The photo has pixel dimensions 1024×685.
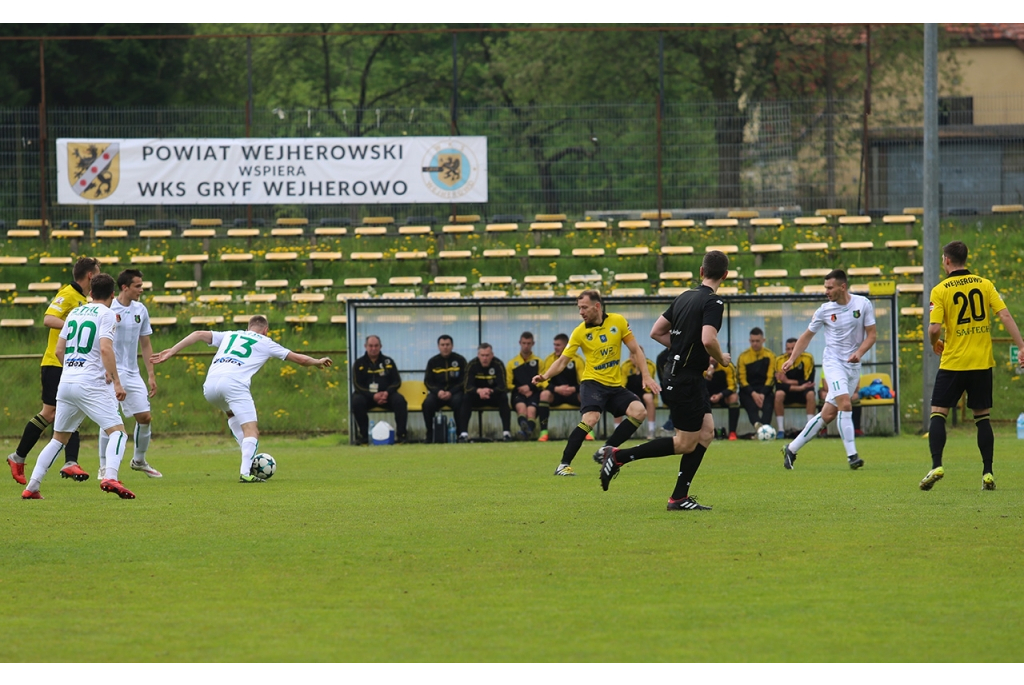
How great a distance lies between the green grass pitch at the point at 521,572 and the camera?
4984 mm

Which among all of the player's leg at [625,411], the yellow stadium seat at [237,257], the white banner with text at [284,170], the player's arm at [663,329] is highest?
the white banner with text at [284,170]

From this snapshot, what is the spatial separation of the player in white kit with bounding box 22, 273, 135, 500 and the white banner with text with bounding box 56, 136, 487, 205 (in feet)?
60.5

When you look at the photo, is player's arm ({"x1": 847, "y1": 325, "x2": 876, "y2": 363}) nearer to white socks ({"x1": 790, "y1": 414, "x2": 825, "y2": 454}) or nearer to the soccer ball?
white socks ({"x1": 790, "y1": 414, "x2": 825, "y2": 454})

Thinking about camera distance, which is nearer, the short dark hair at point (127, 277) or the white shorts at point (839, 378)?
the short dark hair at point (127, 277)

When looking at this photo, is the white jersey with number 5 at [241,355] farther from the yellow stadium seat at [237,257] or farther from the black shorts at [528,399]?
the yellow stadium seat at [237,257]

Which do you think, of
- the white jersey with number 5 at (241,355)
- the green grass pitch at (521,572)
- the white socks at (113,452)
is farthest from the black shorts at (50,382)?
the white socks at (113,452)

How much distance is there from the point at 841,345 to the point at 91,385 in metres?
7.42

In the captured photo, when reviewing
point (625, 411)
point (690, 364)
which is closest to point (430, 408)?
point (625, 411)

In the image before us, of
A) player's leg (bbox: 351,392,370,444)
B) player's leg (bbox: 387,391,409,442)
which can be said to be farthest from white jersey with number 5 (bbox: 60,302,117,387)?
player's leg (bbox: 387,391,409,442)

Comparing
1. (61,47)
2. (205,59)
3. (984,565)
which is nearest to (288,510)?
(984,565)

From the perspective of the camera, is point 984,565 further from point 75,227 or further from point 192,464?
point 75,227

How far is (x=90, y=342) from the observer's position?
34.6 ft

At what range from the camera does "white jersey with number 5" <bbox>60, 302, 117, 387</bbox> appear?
10.5 m

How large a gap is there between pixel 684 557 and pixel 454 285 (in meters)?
20.9
